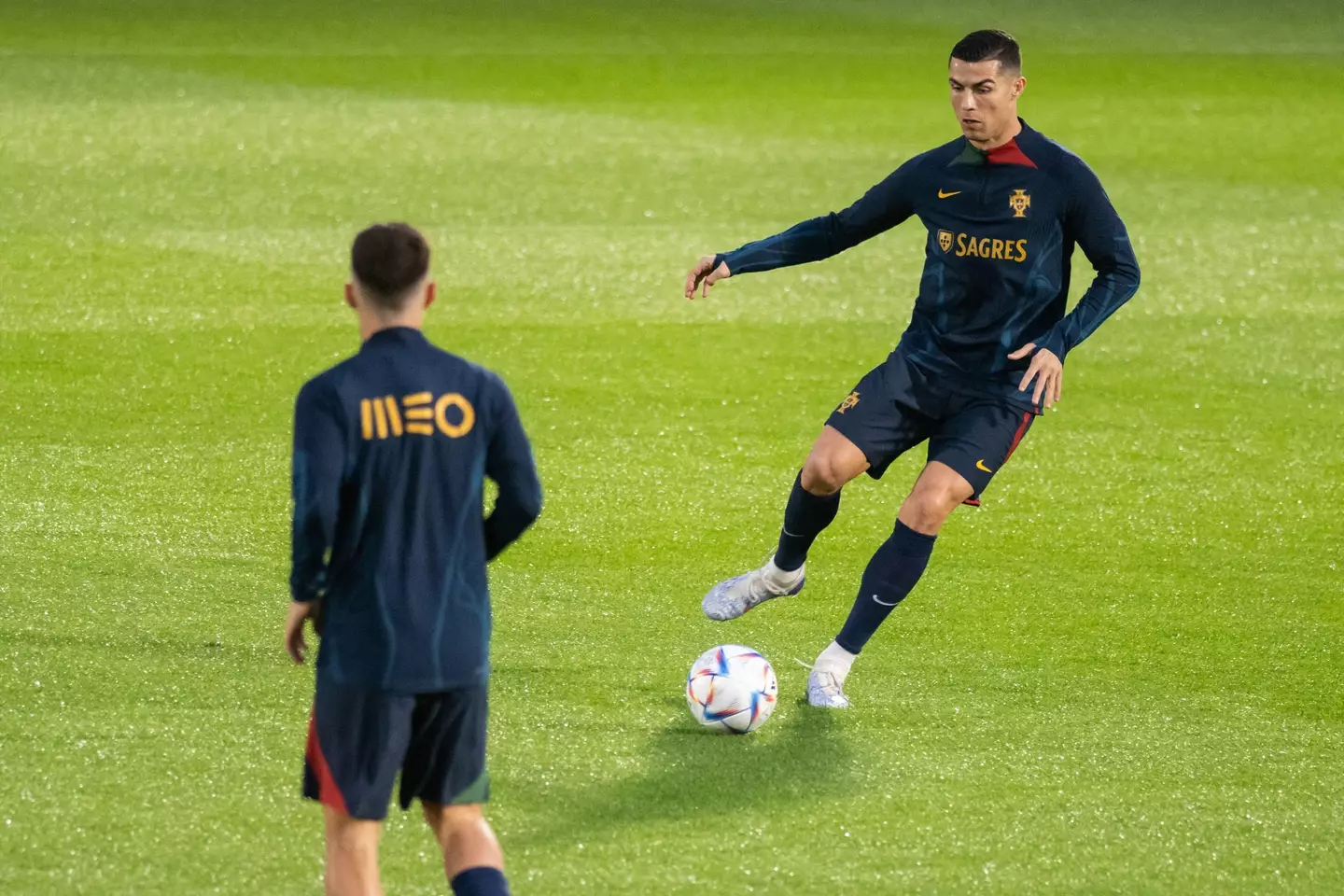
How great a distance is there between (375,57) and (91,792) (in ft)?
62.0

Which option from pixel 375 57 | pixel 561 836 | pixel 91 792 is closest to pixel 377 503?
pixel 561 836

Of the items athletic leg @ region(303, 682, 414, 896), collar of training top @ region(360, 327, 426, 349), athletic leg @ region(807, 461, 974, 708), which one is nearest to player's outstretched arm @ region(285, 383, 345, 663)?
collar of training top @ region(360, 327, 426, 349)

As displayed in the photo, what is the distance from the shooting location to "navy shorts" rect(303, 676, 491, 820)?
12.5ft

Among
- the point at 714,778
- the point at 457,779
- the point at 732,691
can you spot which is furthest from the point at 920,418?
the point at 457,779

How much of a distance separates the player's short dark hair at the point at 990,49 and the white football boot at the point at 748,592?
1.88 m

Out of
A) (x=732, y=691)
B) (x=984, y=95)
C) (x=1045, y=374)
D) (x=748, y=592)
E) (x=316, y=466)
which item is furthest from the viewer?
(x=748, y=592)

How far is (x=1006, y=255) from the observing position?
239 inches

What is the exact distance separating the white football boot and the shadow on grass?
0.63 metres

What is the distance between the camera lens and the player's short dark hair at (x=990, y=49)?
19.4 feet

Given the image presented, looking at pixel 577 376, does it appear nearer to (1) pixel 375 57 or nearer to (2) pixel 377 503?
(2) pixel 377 503

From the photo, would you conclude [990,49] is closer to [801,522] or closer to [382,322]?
[801,522]

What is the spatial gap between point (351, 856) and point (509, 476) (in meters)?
0.88

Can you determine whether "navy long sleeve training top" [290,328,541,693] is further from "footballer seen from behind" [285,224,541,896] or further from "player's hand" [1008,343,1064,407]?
"player's hand" [1008,343,1064,407]

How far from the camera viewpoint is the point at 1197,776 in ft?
18.3
